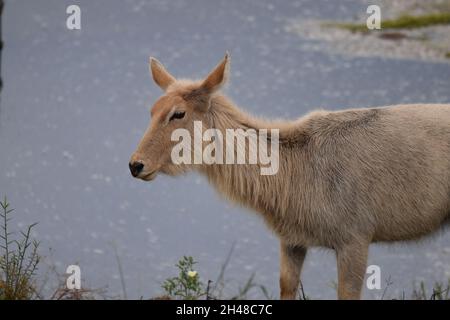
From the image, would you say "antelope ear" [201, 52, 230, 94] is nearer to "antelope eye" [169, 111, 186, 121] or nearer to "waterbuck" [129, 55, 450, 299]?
"waterbuck" [129, 55, 450, 299]

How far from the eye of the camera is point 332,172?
294 inches

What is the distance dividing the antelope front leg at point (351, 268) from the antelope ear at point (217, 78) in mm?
1567

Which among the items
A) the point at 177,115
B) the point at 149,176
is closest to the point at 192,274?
the point at 149,176

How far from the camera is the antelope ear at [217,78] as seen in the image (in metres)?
7.20

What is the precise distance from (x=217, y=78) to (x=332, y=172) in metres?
1.16

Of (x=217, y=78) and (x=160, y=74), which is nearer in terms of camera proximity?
Result: (x=217, y=78)

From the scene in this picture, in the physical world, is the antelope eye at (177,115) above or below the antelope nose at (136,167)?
above

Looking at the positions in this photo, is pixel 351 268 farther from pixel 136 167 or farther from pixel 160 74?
pixel 160 74

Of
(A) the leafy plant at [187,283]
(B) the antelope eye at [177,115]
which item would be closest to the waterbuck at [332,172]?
(B) the antelope eye at [177,115]

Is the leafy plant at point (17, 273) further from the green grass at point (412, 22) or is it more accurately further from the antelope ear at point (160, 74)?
the green grass at point (412, 22)

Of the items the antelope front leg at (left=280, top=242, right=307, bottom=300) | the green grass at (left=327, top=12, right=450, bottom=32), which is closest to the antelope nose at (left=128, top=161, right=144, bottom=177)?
the antelope front leg at (left=280, top=242, right=307, bottom=300)

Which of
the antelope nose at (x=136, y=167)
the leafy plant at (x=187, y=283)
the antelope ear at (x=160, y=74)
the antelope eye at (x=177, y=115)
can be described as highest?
the antelope ear at (x=160, y=74)

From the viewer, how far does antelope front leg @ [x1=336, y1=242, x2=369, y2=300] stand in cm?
730
